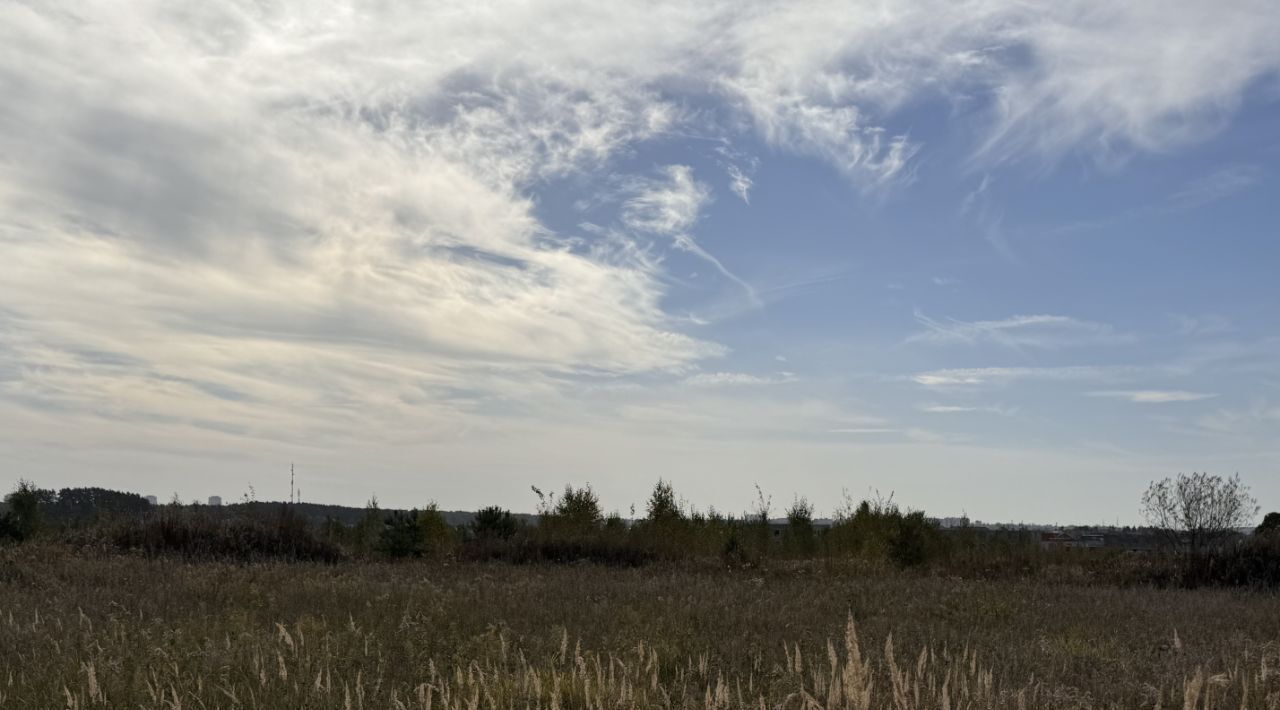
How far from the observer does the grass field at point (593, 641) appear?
5160 mm

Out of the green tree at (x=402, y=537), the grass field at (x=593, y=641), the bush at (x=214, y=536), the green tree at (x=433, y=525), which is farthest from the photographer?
the green tree at (x=433, y=525)

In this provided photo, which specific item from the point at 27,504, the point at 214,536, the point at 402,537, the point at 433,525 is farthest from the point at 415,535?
the point at 27,504

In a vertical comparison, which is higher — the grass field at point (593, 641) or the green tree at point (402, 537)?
the grass field at point (593, 641)

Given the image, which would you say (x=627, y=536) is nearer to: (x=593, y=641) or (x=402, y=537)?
(x=402, y=537)

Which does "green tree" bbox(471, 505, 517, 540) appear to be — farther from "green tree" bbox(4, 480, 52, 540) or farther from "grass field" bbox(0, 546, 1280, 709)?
"green tree" bbox(4, 480, 52, 540)

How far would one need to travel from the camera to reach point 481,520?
2998 centimetres

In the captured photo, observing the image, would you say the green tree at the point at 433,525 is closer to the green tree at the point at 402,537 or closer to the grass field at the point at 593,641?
the green tree at the point at 402,537

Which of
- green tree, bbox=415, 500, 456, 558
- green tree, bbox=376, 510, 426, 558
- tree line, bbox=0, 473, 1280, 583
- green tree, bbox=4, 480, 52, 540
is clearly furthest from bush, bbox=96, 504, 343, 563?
green tree, bbox=4, 480, 52, 540

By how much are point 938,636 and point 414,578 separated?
308 inches

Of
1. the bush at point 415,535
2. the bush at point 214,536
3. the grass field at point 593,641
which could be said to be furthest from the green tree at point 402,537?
the grass field at point 593,641

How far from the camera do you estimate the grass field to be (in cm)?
516

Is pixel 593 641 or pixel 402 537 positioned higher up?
pixel 593 641

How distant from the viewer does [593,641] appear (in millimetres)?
7867

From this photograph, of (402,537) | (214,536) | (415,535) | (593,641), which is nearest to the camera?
(593,641)
